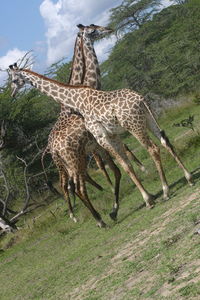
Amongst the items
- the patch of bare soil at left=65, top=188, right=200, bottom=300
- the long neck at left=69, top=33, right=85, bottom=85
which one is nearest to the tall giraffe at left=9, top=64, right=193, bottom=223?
the patch of bare soil at left=65, top=188, right=200, bottom=300

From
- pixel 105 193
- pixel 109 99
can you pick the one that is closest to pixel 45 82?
pixel 109 99

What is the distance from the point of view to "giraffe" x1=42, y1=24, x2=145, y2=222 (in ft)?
32.1

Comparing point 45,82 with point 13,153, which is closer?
point 45,82

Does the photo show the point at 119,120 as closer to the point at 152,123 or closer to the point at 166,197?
the point at 152,123

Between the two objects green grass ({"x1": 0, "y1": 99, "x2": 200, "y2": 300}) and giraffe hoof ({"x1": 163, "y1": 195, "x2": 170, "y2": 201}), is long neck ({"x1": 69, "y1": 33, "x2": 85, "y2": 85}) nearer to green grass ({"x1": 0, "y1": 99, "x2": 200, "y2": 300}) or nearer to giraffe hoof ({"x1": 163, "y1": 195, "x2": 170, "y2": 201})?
green grass ({"x1": 0, "y1": 99, "x2": 200, "y2": 300})

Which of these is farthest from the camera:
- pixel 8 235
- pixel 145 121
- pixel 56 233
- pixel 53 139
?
pixel 8 235

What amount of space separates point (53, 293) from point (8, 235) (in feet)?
25.6

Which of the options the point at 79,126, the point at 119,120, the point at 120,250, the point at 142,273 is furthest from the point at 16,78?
the point at 142,273

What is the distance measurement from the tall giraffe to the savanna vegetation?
1.73 feet

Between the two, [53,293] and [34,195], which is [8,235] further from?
[53,293]

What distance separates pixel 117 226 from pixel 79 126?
209 centimetres

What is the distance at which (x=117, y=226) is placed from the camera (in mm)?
8625

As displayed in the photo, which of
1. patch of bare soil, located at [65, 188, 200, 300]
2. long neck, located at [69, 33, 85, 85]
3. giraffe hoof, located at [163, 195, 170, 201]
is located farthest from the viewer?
long neck, located at [69, 33, 85, 85]

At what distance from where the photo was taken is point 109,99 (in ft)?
29.2
